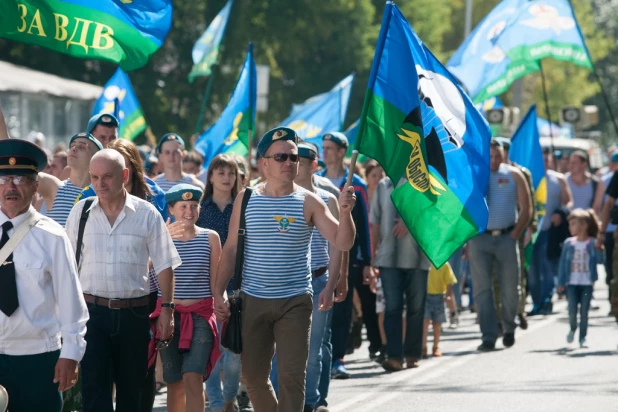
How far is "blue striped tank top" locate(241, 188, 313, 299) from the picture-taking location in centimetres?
816

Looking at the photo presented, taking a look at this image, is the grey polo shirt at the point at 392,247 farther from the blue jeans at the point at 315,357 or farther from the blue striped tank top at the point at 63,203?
the blue striped tank top at the point at 63,203

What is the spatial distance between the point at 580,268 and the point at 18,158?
9529 mm

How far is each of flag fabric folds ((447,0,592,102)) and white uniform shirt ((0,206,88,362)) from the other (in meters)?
11.2

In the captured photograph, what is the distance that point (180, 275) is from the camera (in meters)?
8.76

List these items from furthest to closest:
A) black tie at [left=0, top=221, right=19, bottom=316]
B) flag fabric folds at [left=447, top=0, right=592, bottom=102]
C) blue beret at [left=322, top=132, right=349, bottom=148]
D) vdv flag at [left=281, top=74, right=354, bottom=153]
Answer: vdv flag at [left=281, top=74, right=354, bottom=153] < flag fabric folds at [left=447, top=0, right=592, bottom=102] < blue beret at [left=322, top=132, right=349, bottom=148] < black tie at [left=0, top=221, right=19, bottom=316]

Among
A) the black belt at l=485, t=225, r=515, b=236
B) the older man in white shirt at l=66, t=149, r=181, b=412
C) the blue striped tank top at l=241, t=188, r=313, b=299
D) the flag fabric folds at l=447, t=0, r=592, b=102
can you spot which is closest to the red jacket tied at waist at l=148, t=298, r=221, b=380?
the blue striped tank top at l=241, t=188, r=313, b=299

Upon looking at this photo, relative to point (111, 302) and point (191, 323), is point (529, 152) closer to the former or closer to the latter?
point (191, 323)

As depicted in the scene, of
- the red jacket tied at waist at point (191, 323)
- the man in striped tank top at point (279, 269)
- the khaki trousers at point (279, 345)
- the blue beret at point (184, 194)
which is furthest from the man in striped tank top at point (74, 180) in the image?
the khaki trousers at point (279, 345)

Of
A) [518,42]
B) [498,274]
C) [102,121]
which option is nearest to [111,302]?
[102,121]

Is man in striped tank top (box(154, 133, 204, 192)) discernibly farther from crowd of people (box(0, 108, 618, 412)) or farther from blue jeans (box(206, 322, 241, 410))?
blue jeans (box(206, 322, 241, 410))

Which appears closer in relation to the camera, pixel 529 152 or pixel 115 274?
pixel 115 274

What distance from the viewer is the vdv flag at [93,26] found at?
905cm

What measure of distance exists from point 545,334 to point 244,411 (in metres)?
6.16

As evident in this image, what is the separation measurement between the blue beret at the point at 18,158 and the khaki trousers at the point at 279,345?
2.29 m
